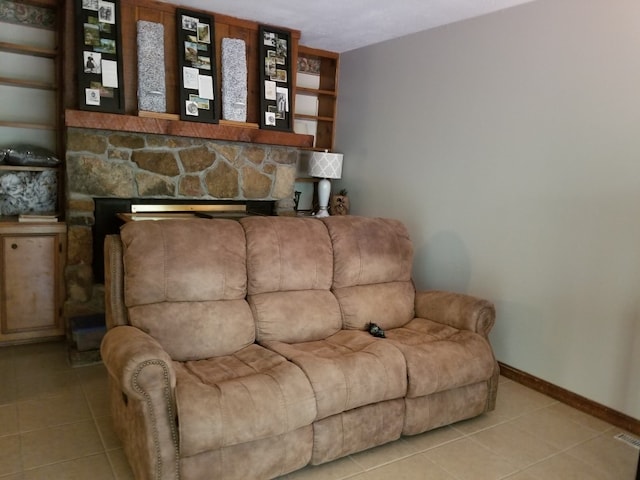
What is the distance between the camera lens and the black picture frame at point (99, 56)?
3391 millimetres

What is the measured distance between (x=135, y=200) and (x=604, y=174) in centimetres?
317

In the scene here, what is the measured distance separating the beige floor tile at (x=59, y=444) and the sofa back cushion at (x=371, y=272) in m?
1.44

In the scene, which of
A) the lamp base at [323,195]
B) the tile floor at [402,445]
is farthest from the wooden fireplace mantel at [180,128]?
the tile floor at [402,445]

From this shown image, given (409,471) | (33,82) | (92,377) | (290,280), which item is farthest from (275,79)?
(409,471)

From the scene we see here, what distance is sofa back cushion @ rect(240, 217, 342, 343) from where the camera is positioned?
2.64 metres

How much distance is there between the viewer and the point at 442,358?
2547mm

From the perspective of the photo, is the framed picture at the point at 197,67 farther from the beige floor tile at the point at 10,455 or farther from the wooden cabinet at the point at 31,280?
the beige floor tile at the point at 10,455

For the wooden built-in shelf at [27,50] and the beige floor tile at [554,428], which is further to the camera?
the wooden built-in shelf at [27,50]

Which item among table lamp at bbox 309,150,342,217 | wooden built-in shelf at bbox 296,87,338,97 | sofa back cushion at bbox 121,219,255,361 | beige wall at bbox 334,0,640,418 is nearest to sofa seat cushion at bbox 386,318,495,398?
beige wall at bbox 334,0,640,418

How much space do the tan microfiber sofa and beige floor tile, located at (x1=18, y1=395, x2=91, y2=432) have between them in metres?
0.40

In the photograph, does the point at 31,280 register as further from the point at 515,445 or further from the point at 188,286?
the point at 515,445

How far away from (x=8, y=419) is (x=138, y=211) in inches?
66.4

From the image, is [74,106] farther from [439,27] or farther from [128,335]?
[439,27]

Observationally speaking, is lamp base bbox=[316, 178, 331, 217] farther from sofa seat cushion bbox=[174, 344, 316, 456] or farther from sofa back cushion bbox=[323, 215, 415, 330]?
sofa seat cushion bbox=[174, 344, 316, 456]
